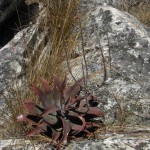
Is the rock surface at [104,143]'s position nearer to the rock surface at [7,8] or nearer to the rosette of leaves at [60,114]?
the rosette of leaves at [60,114]

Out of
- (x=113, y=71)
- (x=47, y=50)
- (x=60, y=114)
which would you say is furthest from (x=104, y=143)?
(x=47, y=50)

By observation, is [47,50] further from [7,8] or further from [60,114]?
[60,114]

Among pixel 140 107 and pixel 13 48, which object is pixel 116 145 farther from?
pixel 13 48

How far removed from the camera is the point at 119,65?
3.66 metres

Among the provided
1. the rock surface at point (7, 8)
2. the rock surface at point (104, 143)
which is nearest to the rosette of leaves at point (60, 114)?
the rock surface at point (104, 143)

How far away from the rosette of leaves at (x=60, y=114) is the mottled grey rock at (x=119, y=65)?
0.85 ft

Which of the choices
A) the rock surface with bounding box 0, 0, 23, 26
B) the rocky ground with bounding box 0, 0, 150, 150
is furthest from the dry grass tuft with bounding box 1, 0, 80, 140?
the rock surface with bounding box 0, 0, 23, 26

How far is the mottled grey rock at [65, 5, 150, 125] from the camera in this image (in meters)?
3.30

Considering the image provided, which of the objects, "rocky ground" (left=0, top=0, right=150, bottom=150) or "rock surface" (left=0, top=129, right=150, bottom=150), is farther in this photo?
"rocky ground" (left=0, top=0, right=150, bottom=150)

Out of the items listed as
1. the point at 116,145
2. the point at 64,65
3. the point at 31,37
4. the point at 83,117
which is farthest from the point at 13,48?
the point at 116,145

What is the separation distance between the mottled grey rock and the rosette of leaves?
26cm

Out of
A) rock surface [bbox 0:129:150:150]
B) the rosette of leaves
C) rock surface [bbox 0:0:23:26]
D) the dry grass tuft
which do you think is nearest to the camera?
rock surface [bbox 0:129:150:150]

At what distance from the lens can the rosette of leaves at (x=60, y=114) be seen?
2.97m

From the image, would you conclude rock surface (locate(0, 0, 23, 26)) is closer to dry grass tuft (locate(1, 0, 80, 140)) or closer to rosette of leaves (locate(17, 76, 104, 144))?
dry grass tuft (locate(1, 0, 80, 140))
